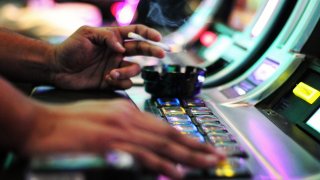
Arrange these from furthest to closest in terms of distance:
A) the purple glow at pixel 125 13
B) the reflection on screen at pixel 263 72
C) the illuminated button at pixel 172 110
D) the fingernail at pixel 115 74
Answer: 1. the purple glow at pixel 125 13
2. the reflection on screen at pixel 263 72
3. the fingernail at pixel 115 74
4. the illuminated button at pixel 172 110

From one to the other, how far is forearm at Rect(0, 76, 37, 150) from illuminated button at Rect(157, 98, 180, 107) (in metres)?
0.54

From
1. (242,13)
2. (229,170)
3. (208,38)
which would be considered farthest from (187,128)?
(208,38)

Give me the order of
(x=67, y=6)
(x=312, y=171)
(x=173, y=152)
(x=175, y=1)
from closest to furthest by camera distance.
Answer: (x=173, y=152) < (x=312, y=171) < (x=175, y=1) < (x=67, y=6)

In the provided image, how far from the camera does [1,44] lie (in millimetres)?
1278

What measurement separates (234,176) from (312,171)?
0.19 meters

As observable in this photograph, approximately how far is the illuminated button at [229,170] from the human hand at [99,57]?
54 cm

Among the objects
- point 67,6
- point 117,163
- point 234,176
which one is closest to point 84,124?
point 117,163

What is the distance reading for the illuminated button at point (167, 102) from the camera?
3.90 feet

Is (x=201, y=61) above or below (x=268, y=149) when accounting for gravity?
below

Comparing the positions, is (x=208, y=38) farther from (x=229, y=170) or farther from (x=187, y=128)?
(x=229, y=170)

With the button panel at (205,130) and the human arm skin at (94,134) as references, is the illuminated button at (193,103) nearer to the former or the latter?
the button panel at (205,130)

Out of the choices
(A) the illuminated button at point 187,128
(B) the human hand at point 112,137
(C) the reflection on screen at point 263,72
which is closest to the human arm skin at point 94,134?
(B) the human hand at point 112,137

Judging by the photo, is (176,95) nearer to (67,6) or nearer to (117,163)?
(117,163)

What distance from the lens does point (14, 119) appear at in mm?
660
